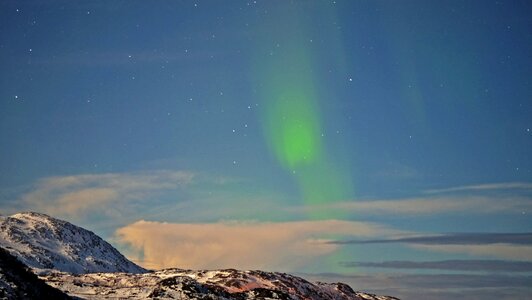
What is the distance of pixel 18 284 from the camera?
220 feet

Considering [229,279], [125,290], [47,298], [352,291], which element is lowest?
[47,298]

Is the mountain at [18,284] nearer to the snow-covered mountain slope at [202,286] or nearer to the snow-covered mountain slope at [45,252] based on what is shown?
the snow-covered mountain slope at [202,286]

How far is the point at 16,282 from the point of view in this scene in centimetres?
6725

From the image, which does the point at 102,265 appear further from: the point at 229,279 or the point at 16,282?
the point at 16,282

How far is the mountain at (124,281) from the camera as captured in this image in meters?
92.6

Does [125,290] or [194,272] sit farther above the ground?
[194,272]

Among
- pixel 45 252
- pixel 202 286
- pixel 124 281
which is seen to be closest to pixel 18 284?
pixel 202 286

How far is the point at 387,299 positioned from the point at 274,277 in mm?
47625

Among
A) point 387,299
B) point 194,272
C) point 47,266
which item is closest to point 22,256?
point 47,266

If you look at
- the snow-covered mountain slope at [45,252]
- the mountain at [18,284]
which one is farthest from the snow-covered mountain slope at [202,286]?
the snow-covered mountain slope at [45,252]

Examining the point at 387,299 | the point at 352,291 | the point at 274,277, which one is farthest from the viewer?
the point at 387,299

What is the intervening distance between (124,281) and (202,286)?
20.4m

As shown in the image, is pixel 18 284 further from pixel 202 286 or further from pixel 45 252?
pixel 45 252

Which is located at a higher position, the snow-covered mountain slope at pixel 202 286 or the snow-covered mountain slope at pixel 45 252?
the snow-covered mountain slope at pixel 45 252
